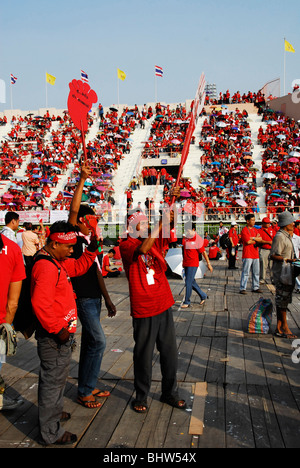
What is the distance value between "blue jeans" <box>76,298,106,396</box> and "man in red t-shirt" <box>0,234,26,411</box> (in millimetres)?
604

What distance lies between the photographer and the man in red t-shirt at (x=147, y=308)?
3793 mm

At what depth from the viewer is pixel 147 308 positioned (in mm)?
3773

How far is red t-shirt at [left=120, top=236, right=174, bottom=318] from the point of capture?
3783mm

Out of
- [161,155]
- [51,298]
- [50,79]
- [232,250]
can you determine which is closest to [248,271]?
[232,250]

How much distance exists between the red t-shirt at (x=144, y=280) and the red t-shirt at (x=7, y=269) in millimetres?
900

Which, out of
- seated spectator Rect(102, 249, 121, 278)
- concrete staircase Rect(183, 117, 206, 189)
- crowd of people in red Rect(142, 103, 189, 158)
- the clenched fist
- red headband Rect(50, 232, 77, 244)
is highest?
crowd of people in red Rect(142, 103, 189, 158)

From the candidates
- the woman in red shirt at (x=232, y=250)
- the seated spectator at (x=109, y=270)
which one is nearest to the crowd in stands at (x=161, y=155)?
the woman in red shirt at (x=232, y=250)

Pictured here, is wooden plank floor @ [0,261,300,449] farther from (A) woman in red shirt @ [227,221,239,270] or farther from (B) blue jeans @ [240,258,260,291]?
(A) woman in red shirt @ [227,221,239,270]

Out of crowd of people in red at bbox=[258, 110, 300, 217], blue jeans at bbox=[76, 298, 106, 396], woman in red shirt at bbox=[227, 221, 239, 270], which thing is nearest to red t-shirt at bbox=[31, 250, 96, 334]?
blue jeans at bbox=[76, 298, 106, 396]

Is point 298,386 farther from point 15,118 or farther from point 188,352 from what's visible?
point 15,118

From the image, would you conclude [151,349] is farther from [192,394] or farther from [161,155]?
[161,155]

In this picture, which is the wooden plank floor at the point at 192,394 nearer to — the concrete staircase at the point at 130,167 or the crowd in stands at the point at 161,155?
the crowd in stands at the point at 161,155

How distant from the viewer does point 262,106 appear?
129ft

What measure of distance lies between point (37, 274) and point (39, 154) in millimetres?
31302
